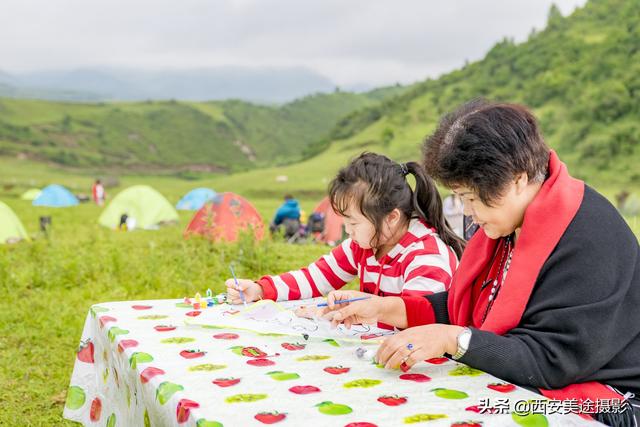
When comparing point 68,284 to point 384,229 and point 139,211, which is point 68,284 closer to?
point 384,229

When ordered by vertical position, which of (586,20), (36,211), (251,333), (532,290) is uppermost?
(586,20)

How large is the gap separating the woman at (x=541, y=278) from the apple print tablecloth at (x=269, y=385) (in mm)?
81

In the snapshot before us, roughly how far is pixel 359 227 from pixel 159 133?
53618 millimetres

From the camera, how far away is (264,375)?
1454mm

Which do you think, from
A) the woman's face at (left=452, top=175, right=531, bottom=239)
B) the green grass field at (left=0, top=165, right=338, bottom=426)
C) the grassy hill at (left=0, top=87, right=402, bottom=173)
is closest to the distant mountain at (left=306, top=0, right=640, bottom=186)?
the green grass field at (left=0, top=165, right=338, bottom=426)

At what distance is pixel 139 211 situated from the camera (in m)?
14.2

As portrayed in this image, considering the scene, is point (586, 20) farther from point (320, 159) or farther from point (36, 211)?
point (36, 211)

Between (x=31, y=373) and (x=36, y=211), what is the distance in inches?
567

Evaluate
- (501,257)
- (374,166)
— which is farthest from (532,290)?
(374,166)

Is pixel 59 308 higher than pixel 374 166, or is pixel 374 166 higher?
pixel 374 166

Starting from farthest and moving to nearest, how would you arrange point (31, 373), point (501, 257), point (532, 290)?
point (31, 373)
point (501, 257)
point (532, 290)

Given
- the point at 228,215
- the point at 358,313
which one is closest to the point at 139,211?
the point at 228,215

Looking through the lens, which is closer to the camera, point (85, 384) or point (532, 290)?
point (532, 290)

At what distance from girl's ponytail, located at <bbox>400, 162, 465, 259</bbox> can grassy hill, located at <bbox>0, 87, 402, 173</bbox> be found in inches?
1767
